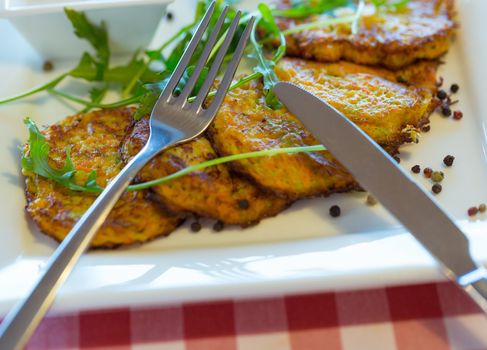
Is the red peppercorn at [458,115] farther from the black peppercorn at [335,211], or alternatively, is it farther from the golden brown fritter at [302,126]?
the black peppercorn at [335,211]

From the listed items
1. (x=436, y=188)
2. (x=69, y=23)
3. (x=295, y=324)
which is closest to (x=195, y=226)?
(x=295, y=324)

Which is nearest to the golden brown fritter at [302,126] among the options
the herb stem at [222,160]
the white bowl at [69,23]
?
the herb stem at [222,160]

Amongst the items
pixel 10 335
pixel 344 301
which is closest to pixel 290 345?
pixel 344 301

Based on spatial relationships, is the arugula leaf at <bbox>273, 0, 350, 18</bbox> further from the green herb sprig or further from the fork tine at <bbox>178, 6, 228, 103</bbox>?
the green herb sprig

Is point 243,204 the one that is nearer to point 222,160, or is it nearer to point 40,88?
point 222,160

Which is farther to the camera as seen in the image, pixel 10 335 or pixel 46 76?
pixel 46 76

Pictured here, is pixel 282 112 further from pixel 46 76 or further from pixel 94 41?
pixel 46 76
